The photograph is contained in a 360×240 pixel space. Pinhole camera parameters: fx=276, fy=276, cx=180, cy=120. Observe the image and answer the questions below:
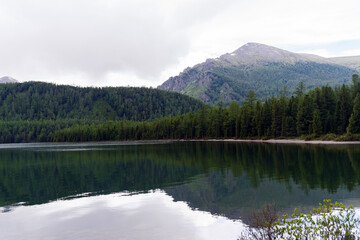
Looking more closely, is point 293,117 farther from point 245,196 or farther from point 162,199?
point 162,199

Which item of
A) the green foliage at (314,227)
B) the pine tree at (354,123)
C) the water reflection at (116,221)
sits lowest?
the water reflection at (116,221)

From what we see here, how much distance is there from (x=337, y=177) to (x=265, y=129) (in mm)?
97514

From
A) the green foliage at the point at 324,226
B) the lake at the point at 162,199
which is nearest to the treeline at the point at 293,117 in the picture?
the lake at the point at 162,199

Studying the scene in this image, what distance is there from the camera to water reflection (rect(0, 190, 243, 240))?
17733 mm

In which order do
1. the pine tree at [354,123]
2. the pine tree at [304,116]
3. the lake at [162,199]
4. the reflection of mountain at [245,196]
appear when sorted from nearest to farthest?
1. the lake at [162,199]
2. the reflection of mountain at [245,196]
3. the pine tree at [354,123]
4. the pine tree at [304,116]

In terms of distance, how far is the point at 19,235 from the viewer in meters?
18.9

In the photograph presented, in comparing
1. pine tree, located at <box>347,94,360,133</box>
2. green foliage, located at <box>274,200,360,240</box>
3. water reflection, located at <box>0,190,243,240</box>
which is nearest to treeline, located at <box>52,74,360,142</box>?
pine tree, located at <box>347,94,360,133</box>

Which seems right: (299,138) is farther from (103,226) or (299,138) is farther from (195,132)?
(103,226)

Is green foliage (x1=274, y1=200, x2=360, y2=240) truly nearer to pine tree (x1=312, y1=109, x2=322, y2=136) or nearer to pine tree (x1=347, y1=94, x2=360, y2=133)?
pine tree (x1=347, y1=94, x2=360, y2=133)

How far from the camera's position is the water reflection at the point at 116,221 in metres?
17.7

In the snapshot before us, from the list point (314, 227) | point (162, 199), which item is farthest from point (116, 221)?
point (314, 227)

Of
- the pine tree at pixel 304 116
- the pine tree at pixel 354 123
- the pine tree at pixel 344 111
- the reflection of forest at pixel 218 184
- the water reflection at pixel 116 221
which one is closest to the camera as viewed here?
the water reflection at pixel 116 221

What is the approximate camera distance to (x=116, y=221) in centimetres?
2108

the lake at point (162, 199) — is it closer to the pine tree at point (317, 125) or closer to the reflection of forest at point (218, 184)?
the reflection of forest at point (218, 184)
